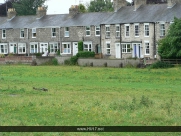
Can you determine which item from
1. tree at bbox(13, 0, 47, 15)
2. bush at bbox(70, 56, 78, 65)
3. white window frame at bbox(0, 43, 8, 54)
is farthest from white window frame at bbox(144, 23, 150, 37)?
tree at bbox(13, 0, 47, 15)

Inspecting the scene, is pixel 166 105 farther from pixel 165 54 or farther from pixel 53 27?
pixel 53 27

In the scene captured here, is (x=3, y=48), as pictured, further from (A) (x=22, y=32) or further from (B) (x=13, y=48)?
(A) (x=22, y=32)

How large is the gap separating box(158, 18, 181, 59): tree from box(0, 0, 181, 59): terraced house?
5570 mm

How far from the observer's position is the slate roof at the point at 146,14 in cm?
7450

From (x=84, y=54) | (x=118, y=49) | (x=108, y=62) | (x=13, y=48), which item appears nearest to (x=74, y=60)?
(x=84, y=54)

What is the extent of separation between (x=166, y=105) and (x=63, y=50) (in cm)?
6304

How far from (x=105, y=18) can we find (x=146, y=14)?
858 cm

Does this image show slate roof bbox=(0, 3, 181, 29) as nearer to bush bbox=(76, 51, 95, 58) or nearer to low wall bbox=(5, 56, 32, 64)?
bush bbox=(76, 51, 95, 58)

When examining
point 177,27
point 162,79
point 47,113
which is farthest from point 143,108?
point 177,27

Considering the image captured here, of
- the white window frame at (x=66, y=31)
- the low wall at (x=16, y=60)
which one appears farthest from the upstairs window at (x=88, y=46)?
the low wall at (x=16, y=60)

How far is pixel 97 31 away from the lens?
84.0m

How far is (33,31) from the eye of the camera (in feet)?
301

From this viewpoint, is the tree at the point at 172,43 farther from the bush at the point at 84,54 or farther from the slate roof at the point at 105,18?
the bush at the point at 84,54

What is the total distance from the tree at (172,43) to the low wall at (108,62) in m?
3.89
